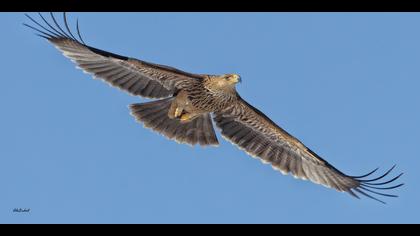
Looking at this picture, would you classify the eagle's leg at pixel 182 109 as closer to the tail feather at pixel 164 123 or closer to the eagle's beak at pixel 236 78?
the tail feather at pixel 164 123

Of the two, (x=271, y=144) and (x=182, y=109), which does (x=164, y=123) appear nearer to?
(x=182, y=109)

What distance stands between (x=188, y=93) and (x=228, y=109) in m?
0.94

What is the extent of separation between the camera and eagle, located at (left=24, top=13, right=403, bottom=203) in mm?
22078

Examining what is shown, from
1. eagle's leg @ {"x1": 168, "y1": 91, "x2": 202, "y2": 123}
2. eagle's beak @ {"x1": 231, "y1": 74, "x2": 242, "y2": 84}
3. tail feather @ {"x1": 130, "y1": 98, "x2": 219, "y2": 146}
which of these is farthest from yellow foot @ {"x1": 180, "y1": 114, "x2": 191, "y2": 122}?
eagle's beak @ {"x1": 231, "y1": 74, "x2": 242, "y2": 84}

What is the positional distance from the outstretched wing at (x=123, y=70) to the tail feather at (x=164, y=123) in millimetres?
228

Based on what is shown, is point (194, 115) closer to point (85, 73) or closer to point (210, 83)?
point (210, 83)

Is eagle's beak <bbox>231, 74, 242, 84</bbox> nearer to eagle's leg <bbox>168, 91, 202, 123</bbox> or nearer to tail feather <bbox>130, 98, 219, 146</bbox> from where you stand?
eagle's leg <bbox>168, 91, 202, 123</bbox>

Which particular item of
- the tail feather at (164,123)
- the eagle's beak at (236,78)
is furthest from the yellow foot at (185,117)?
the eagle's beak at (236,78)

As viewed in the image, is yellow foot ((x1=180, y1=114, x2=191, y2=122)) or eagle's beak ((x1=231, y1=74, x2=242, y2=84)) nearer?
eagle's beak ((x1=231, y1=74, x2=242, y2=84))

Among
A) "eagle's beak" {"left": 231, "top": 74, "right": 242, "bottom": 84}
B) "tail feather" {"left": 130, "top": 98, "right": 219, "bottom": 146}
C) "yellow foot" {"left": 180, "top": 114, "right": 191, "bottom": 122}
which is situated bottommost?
"tail feather" {"left": 130, "top": 98, "right": 219, "bottom": 146}

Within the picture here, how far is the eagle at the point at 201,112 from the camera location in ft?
72.4

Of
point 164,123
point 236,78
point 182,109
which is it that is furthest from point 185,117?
point 236,78

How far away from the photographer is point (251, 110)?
23.1 metres
